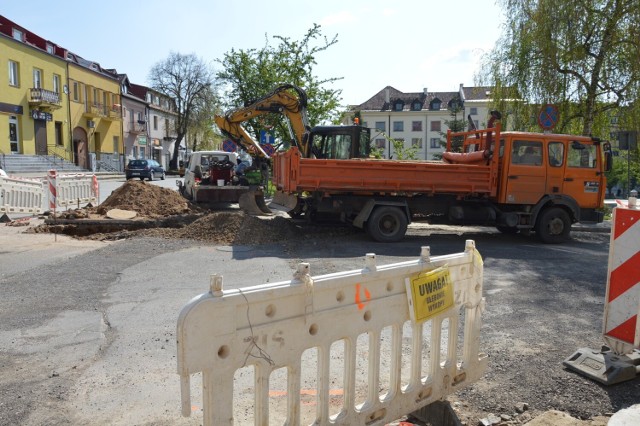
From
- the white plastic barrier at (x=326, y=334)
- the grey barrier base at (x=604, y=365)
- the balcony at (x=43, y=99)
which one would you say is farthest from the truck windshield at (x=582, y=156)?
Result: the balcony at (x=43, y=99)

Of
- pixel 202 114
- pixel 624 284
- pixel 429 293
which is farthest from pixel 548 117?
pixel 202 114

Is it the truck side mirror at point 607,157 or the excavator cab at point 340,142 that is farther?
the excavator cab at point 340,142

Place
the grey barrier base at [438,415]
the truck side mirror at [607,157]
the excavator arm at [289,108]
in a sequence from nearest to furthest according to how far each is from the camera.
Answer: the grey barrier base at [438,415], the truck side mirror at [607,157], the excavator arm at [289,108]

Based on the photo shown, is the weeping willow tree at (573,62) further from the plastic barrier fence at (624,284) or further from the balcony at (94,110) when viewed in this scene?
the balcony at (94,110)

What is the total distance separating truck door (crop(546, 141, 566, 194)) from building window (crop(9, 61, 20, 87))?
3708cm

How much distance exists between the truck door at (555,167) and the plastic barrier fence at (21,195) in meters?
14.2

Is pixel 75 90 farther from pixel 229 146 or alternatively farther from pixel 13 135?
pixel 229 146

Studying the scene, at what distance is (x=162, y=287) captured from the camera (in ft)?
23.8

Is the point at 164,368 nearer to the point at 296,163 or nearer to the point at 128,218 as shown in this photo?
the point at 296,163

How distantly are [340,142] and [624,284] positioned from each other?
1022 cm

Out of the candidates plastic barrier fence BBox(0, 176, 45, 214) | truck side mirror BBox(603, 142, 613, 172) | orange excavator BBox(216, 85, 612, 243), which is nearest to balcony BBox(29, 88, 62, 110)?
plastic barrier fence BBox(0, 176, 45, 214)

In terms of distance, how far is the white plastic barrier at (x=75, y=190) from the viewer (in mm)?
16109

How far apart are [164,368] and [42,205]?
13761mm

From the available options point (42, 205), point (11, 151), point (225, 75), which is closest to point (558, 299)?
point (42, 205)
